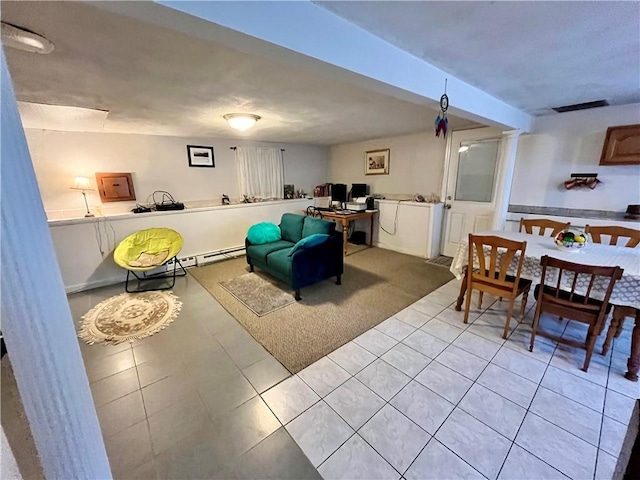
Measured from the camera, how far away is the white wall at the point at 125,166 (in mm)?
3500

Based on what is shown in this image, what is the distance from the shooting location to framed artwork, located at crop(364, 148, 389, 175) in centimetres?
523

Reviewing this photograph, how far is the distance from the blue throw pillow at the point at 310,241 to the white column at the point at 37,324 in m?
2.55

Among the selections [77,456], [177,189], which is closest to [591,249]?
[77,456]

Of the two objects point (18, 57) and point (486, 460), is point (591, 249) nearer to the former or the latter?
point (486, 460)

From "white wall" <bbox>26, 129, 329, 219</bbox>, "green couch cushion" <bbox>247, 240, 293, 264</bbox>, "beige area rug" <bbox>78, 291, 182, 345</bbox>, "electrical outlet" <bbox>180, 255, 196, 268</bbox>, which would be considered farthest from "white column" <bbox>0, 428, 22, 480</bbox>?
"white wall" <bbox>26, 129, 329, 219</bbox>

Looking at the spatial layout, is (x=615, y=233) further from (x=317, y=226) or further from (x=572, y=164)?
(x=317, y=226)

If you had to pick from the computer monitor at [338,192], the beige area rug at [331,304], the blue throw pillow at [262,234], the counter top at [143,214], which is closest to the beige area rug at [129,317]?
the beige area rug at [331,304]

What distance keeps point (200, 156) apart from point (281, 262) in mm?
2709

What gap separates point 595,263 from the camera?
2068 mm

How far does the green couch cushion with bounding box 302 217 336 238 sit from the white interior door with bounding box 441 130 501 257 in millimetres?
1882

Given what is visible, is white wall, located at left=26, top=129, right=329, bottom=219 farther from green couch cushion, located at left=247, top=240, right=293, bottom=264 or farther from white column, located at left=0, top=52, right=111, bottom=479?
white column, located at left=0, top=52, right=111, bottom=479

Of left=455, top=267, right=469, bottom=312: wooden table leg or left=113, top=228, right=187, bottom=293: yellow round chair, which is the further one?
left=113, top=228, right=187, bottom=293: yellow round chair

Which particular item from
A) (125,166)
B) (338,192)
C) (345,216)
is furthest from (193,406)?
(338,192)

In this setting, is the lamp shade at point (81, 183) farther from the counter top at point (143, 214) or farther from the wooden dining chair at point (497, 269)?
the wooden dining chair at point (497, 269)
